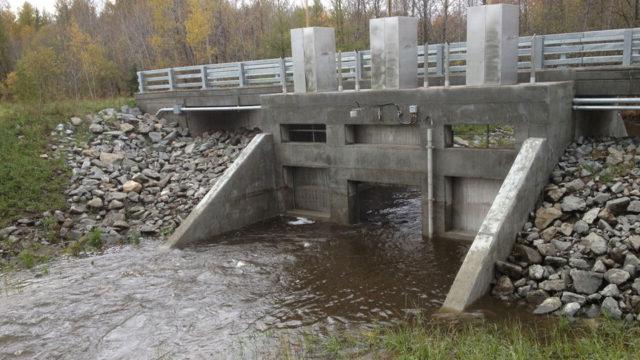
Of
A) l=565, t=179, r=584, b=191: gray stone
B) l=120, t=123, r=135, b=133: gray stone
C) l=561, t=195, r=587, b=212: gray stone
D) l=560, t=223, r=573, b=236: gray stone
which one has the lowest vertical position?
l=560, t=223, r=573, b=236: gray stone

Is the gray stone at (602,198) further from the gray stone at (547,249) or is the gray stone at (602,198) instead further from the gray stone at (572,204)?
the gray stone at (547,249)

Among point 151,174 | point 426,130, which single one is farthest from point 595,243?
point 151,174

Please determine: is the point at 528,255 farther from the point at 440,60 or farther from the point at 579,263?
the point at 440,60

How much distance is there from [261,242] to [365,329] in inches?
220

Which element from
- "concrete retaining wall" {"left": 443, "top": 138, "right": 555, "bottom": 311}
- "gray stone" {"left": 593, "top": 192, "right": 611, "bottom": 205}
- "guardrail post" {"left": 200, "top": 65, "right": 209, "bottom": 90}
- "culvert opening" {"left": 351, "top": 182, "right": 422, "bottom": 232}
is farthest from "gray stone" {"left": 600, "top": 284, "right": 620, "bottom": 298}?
"guardrail post" {"left": 200, "top": 65, "right": 209, "bottom": 90}

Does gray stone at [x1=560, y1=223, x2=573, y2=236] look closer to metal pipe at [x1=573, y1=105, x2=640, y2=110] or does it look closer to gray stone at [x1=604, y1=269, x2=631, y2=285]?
gray stone at [x1=604, y1=269, x2=631, y2=285]

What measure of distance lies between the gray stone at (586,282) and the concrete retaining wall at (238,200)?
29.6 ft

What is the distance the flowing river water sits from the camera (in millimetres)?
8922

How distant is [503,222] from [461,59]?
6558 millimetres

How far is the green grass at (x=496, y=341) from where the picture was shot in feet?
22.7

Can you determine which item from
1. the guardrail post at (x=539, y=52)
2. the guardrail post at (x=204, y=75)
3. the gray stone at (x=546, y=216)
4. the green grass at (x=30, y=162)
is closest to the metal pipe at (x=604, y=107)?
the guardrail post at (x=539, y=52)

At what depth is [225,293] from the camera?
10.7m

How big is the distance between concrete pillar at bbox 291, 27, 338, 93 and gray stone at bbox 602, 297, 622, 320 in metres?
9.60

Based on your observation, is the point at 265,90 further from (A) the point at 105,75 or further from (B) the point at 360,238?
(A) the point at 105,75
